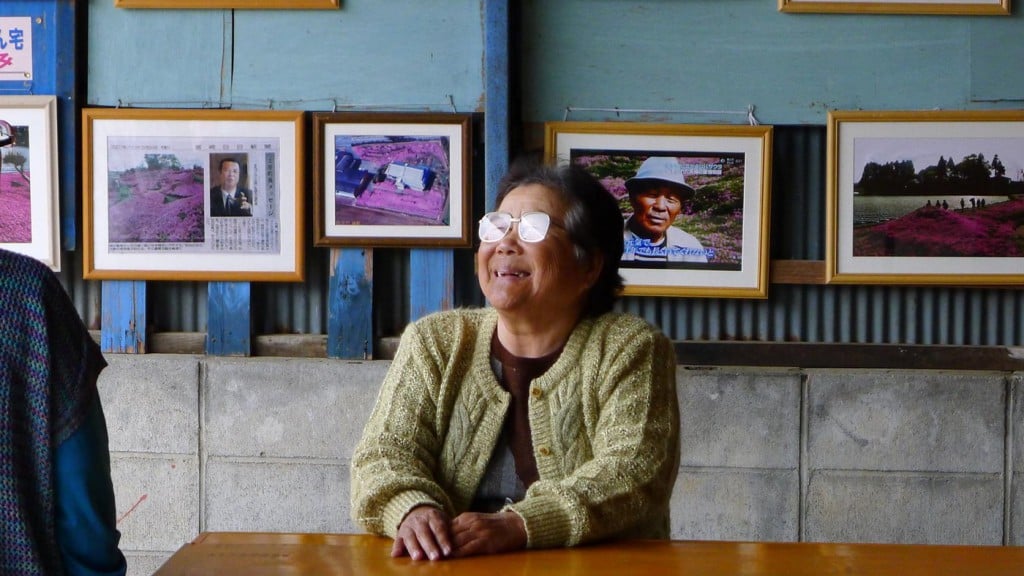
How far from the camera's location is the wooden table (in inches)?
61.1

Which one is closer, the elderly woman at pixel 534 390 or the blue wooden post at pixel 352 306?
the elderly woman at pixel 534 390

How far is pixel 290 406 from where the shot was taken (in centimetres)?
313

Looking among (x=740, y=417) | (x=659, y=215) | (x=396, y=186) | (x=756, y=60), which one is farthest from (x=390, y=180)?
(x=740, y=417)

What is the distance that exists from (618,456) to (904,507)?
1.58 meters

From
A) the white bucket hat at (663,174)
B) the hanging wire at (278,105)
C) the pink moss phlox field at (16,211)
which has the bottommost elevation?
the pink moss phlox field at (16,211)

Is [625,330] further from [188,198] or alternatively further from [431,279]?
[188,198]

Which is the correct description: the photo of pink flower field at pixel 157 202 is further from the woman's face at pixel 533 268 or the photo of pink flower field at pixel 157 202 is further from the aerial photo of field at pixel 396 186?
the woman's face at pixel 533 268

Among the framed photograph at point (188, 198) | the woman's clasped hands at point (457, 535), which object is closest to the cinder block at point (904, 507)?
the woman's clasped hands at point (457, 535)

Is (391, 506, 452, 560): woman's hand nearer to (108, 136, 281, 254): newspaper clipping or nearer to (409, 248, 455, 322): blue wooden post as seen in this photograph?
(409, 248, 455, 322): blue wooden post

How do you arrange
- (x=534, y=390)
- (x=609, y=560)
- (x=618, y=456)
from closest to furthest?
(x=609, y=560) → (x=618, y=456) → (x=534, y=390)

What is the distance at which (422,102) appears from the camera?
3.11 meters

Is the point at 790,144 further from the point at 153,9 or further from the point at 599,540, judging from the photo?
the point at 153,9

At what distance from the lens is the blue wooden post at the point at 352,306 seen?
3.14 meters

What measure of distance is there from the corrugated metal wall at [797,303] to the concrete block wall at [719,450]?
0.47 feet
